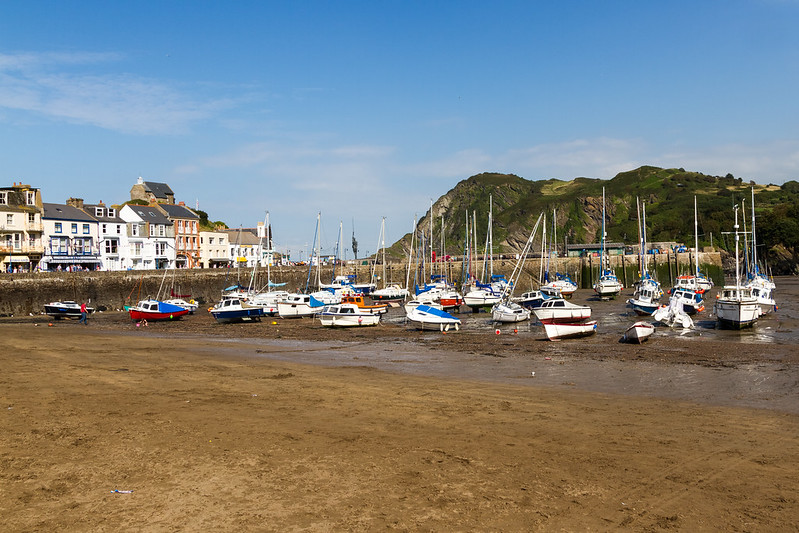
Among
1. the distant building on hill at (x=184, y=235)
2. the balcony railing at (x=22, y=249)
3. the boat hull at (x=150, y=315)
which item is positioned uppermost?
the distant building on hill at (x=184, y=235)

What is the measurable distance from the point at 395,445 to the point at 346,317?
103 ft

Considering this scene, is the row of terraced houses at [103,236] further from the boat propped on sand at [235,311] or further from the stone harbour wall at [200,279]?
the boat propped on sand at [235,311]

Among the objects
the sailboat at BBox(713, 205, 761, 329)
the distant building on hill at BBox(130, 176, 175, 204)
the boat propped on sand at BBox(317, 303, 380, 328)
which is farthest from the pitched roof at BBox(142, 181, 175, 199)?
the sailboat at BBox(713, 205, 761, 329)

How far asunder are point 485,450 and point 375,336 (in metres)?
26.5

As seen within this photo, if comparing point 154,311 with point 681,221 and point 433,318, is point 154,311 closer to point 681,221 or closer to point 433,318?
point 433,318

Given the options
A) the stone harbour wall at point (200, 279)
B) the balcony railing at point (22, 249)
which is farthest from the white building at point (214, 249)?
the balcony railing at point (22, 249)

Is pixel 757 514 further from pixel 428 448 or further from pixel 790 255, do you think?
pixel 790 255

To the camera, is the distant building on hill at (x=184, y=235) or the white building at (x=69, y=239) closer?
the white building at (x=69, y=239)

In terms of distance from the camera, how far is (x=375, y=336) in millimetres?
38969

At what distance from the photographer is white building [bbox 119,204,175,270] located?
8588cm

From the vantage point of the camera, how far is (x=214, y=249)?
4109 inches

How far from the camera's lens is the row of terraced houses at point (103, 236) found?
71625 mm

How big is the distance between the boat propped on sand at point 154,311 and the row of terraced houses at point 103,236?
17663mm

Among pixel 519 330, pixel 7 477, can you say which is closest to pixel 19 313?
pixel 519 330
